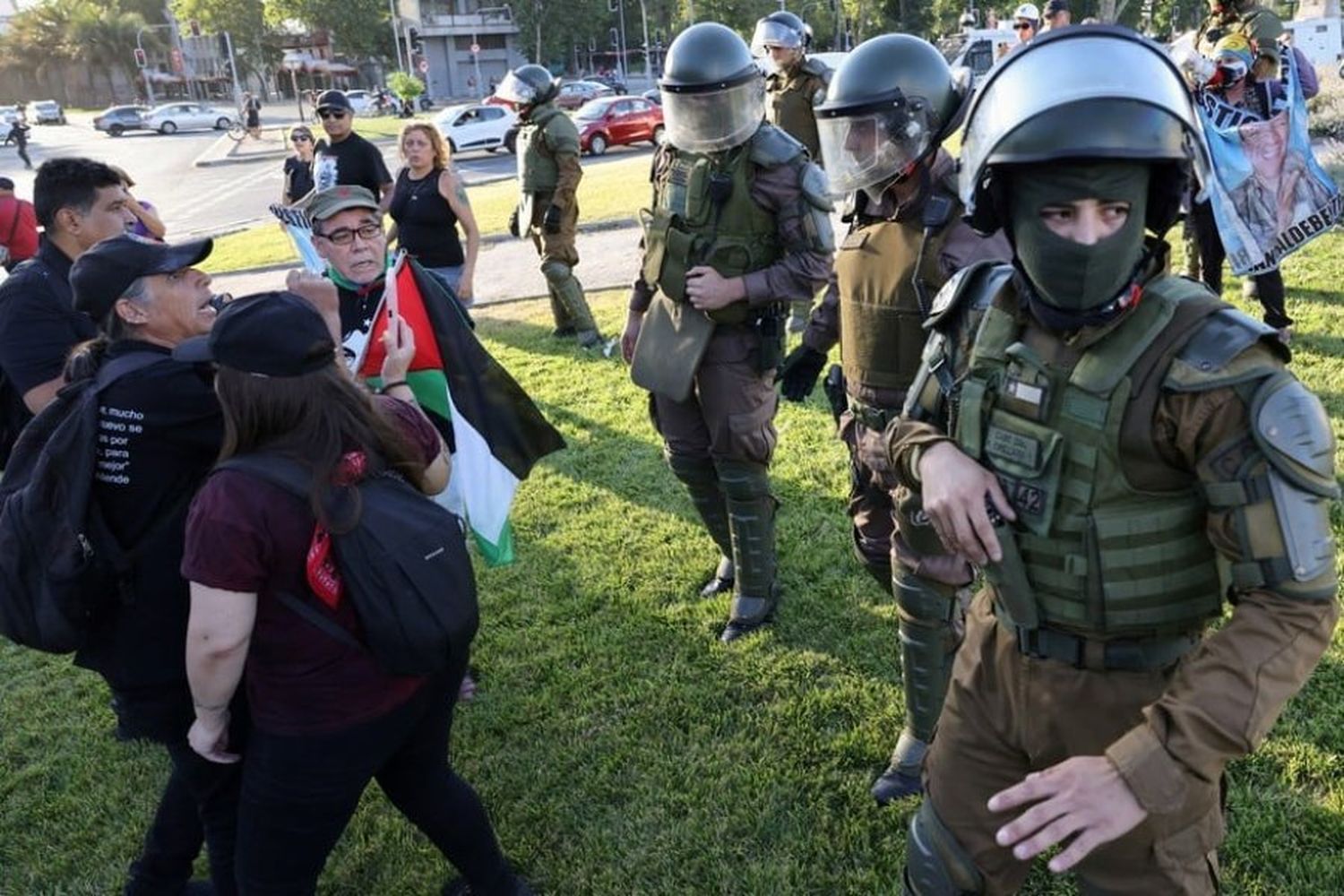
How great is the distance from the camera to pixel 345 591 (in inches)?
80.8

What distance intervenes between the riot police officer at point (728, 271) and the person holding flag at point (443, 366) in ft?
2.17

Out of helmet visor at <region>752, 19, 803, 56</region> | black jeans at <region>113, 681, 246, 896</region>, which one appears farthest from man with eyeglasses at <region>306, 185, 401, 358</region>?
helmet visor at <region>752, 19, 803, 56</region>

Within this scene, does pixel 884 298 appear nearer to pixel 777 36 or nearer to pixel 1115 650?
pixel 1115 650

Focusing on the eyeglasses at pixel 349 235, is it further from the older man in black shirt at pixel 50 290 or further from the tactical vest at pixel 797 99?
the tactical vest at pixel 797 99

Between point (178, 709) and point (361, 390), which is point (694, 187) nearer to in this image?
point (361, 390)

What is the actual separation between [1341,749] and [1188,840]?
167cm

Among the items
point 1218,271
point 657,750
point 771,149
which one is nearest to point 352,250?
point 771,149

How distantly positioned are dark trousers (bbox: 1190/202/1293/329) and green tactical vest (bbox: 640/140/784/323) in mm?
3462

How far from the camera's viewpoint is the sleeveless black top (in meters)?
6.05

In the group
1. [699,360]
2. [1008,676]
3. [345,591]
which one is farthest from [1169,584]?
[699,360]

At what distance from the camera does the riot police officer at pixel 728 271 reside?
350 centimetres

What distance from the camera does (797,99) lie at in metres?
7.03

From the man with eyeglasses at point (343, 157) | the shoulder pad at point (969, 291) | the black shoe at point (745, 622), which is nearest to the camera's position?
the shoulder pad at point (969, 291)

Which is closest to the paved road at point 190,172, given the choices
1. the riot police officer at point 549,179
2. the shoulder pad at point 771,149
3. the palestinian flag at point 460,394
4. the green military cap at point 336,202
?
the riot police officer at point 549,179
